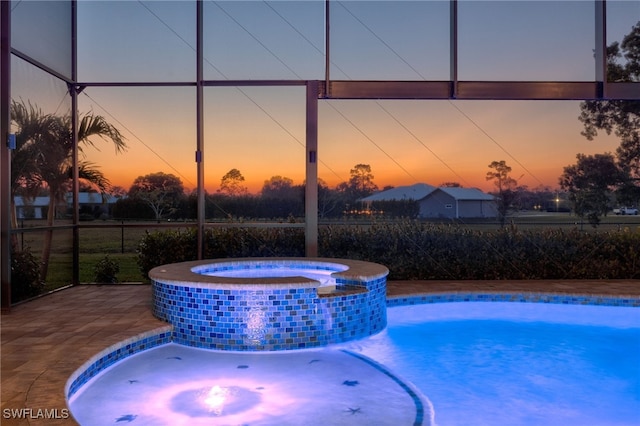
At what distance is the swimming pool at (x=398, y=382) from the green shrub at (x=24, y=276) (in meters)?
2.46

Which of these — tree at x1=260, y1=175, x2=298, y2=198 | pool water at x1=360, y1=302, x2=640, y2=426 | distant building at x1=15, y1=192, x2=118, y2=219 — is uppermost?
tree at x1=260, y1=175, x2=298, y2=198

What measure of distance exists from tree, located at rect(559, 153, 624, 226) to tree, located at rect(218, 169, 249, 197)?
6.27m

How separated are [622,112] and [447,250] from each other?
14.5 feet

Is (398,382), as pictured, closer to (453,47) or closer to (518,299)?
(518,299)

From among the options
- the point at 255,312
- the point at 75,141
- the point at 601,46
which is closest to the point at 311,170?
the point at 255,312

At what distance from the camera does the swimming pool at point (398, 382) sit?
3.37 metres

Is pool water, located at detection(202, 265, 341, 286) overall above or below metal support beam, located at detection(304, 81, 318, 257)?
below

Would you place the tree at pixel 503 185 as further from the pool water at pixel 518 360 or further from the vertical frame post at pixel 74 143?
the vertical frame post at pixel 74 143

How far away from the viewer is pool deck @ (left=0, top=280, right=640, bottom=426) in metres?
2.98

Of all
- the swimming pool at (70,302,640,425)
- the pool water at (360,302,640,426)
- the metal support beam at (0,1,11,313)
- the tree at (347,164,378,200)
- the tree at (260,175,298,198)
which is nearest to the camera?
the swimming pool at (70,302,640,425)

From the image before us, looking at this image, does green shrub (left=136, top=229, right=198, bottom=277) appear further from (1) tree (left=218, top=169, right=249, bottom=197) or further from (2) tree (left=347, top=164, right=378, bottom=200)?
(2) tree (left=347, top=164, right=378, bottom=200)

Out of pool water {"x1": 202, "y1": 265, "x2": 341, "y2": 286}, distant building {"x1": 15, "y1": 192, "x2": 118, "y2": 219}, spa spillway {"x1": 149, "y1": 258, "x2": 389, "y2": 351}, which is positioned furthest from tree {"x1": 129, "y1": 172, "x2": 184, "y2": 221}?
spa spillway {"x1": 149, "y1": 258, "x2": 389, "y2": 351}

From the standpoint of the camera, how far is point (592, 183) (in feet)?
32.6

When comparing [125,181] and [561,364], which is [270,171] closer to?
[125,181]
